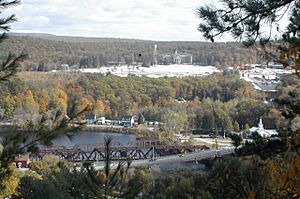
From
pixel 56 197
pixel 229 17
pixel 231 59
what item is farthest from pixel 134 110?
pixel 229 17

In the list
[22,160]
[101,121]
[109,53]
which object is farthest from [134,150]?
[109,53]

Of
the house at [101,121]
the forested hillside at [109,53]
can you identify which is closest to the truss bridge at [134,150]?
the house at [101,121]

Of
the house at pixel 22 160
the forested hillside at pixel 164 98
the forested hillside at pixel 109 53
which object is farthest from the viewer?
the forested hillside at pixel 109 53

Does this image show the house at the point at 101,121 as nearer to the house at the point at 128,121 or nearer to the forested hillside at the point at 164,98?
the forested hillside at the point at 164,98

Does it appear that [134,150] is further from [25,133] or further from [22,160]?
[25,133]

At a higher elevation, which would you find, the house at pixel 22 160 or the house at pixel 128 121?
the house at pixel 22 160

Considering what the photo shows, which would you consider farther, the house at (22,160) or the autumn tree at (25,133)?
the house at (22,160)

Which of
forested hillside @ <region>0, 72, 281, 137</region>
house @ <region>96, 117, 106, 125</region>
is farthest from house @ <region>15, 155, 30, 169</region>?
house @ <region>96, 117, 106, 125</region>

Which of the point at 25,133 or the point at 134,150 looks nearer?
the point at 25,133

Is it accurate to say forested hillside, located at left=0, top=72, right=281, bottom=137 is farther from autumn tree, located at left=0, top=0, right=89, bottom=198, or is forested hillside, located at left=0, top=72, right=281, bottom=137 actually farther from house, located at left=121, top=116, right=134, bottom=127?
autumn tree, located at left=0, top=0, right=89, bottom=198

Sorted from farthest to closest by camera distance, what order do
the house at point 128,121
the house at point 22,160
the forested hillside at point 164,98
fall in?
the house at point 128,121 → the forested hillside at point 164,98 → the house at point 22,160

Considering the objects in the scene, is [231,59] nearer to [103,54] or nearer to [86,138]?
[103,54]
